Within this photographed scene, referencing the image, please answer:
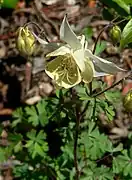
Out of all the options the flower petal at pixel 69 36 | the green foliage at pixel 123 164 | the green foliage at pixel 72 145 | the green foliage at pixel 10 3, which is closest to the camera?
the flower petal at pixel 69 36

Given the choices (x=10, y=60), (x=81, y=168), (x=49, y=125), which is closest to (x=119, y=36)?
(x=81, y=168)

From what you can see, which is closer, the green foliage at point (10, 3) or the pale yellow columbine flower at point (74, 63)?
the pale yellow columbine flower at point (74, 63)

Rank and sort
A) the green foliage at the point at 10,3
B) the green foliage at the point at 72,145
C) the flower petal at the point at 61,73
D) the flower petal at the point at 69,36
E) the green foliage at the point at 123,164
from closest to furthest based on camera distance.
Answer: the flower petal at the point at 69,36
the flower petal at the point at 61,73
the green foliage at the point at 72,145
the green foliage at the point at 123,164
the green foliage at the point at 10,3

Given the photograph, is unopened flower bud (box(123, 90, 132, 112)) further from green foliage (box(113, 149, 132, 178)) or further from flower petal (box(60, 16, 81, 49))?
green foliage (box(113, 149, 132, 178))

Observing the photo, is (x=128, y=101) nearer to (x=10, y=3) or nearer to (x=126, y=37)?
(x=126, y=37)

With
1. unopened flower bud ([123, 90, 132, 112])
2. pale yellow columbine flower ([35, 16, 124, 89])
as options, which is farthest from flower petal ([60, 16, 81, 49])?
unopened flower bud ([123, 90, 132, 112])

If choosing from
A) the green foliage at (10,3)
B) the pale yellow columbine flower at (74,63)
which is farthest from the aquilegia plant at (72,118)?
the green foliage at (10,3)

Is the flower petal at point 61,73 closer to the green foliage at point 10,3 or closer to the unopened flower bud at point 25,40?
the unopened flower bud at point 25,40

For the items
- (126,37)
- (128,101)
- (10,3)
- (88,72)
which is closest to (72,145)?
(128,101)

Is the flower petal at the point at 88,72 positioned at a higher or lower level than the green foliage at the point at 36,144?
higher
